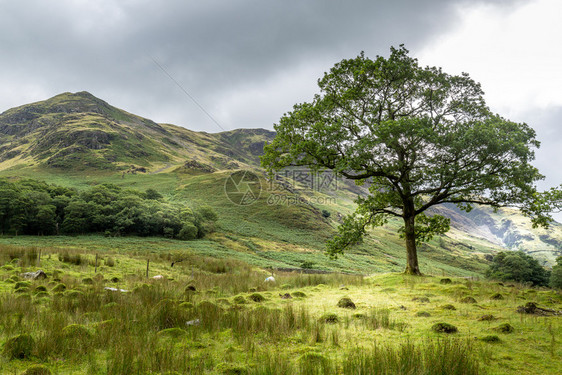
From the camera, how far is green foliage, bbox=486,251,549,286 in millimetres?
52809

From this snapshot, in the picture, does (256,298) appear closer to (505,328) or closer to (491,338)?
(491,338)

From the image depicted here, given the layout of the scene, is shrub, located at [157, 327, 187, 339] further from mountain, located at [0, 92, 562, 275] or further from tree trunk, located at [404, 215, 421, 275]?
tree trunk, located at [404, 215, 421, 275]

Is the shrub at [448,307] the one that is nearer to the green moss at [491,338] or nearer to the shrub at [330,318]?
the green moss at [491,338]

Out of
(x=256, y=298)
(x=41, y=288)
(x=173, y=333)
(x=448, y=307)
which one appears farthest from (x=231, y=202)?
(x=173, y=333)

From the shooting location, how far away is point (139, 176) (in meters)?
133

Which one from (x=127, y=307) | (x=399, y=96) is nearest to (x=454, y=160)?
(x=399, y=96)

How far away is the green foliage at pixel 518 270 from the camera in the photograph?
52.8 metres

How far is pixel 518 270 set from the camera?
5384 cm

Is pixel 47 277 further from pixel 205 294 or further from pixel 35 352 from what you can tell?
pixel 35 352

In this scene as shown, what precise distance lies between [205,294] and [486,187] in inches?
514

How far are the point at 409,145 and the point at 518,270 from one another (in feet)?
202

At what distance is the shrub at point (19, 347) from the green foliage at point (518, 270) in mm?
66892

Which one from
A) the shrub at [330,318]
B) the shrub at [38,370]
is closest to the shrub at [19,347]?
the shrub at [38,370]

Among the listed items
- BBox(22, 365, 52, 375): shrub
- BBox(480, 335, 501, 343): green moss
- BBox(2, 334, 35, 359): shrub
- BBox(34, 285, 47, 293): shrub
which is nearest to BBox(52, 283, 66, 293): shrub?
BBox(34, 285, 47, 293): shrub
